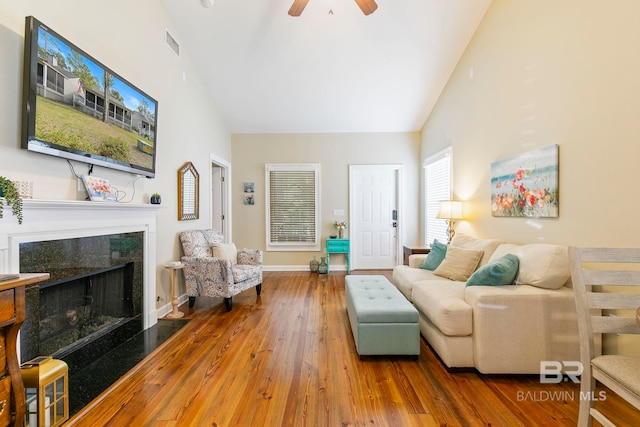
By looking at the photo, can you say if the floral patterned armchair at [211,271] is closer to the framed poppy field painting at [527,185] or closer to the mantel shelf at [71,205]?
the mantel shelf at [71,205]

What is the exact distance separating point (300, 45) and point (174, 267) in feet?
10.5

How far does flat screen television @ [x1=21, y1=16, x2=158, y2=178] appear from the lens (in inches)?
71.2

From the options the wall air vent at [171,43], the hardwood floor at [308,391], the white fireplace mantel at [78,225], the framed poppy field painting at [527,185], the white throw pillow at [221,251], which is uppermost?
the wall air vent at [171,43]

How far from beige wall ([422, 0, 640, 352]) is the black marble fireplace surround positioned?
376 cm

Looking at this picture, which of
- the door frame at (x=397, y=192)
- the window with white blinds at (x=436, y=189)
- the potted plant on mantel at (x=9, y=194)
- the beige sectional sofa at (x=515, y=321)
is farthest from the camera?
the door frame at (x=397, y=192)

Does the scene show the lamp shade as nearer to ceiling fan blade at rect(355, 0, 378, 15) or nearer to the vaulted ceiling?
the vaulted ceiling

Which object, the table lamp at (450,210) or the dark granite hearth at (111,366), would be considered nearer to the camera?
the dark granite hearth at (111,366)

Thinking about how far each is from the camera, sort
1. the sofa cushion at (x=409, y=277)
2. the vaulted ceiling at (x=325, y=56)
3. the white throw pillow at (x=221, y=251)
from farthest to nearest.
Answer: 1. the white throw pillow at (x=221, y=251)
2. the vaulted ceiling at (x=325, y=56)
3. the sofa cushion at (x=409, y=277)

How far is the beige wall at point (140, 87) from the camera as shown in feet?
5.80

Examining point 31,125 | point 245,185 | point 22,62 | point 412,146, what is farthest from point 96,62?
point 412,146

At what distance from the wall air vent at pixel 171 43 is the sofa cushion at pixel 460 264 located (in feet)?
13.4

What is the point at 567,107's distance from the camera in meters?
2.32

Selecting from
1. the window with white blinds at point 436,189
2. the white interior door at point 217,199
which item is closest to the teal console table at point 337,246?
the window with white blinds at point 436,189
